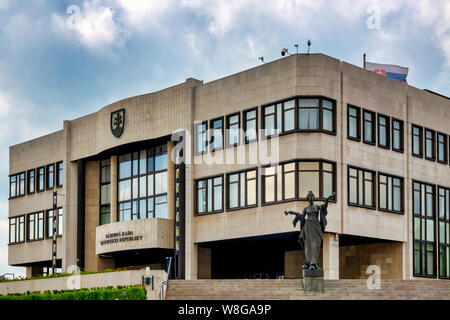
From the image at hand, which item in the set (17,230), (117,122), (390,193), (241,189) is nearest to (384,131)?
(390,193)

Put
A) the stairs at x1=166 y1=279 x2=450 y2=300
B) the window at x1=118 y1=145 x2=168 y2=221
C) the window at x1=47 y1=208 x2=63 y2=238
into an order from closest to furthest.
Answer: the stairs at x1=166 y1=279 x2=450 y2=300
the window at x1=118 y1=145 x2=168 y2=221
the window at x1=47 y1=208 x2=63 y2=238

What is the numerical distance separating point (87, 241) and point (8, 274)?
5795mm

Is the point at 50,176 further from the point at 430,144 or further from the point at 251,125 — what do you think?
the point at 430,144

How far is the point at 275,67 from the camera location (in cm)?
4578

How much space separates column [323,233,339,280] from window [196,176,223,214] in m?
6.77

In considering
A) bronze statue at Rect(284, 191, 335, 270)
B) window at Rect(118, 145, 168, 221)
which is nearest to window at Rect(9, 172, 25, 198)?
window at Rect(118, 145, 168, 221)

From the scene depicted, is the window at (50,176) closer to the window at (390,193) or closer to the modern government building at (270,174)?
the modern government building at (270,174)

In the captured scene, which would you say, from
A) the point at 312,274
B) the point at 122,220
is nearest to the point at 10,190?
the point at 122,220

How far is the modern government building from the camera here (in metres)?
44.5

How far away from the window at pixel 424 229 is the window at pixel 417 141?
1796 millimetres

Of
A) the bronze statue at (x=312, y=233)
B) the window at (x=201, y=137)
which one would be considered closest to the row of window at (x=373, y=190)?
the window at (x=201, y=137)

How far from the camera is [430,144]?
5131 cm

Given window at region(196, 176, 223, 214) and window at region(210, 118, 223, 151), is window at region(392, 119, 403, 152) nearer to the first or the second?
window at region(210, 118, 223, 151)

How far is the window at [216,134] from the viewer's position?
159 feet
